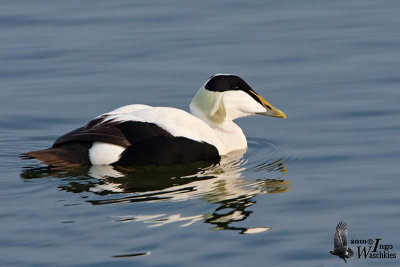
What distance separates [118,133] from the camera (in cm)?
889

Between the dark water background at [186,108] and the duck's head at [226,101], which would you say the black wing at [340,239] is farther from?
the duck's head at [226,101]

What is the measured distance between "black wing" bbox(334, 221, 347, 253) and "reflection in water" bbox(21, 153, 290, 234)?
0.56m

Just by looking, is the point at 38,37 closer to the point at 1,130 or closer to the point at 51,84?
the point at 51,84

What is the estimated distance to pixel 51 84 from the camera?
11.7 m

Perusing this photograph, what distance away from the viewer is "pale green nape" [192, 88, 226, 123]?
31.8ft

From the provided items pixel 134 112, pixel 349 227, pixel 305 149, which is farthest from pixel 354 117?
pixel 349 227

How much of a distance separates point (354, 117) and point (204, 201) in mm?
3167

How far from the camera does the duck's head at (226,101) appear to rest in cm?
966

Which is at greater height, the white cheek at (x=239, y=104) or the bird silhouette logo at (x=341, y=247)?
the white cheek at (x=239, y=104)
